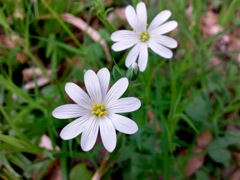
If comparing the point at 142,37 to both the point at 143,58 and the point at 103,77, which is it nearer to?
the point at 143,58

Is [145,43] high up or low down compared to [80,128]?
up

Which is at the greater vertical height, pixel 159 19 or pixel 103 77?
pixel 159 19

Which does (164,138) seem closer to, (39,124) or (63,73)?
(39,124)

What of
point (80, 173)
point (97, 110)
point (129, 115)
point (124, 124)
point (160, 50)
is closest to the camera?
point (124, 124)

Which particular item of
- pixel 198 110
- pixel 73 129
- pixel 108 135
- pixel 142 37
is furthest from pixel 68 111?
pixel 198 110

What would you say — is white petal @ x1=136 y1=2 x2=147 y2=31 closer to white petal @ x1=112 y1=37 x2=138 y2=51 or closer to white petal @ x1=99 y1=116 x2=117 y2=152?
white petal @ x1=112 y1=37 x2=138 y2=51

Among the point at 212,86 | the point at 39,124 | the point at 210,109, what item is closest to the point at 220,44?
the point at 212,86
